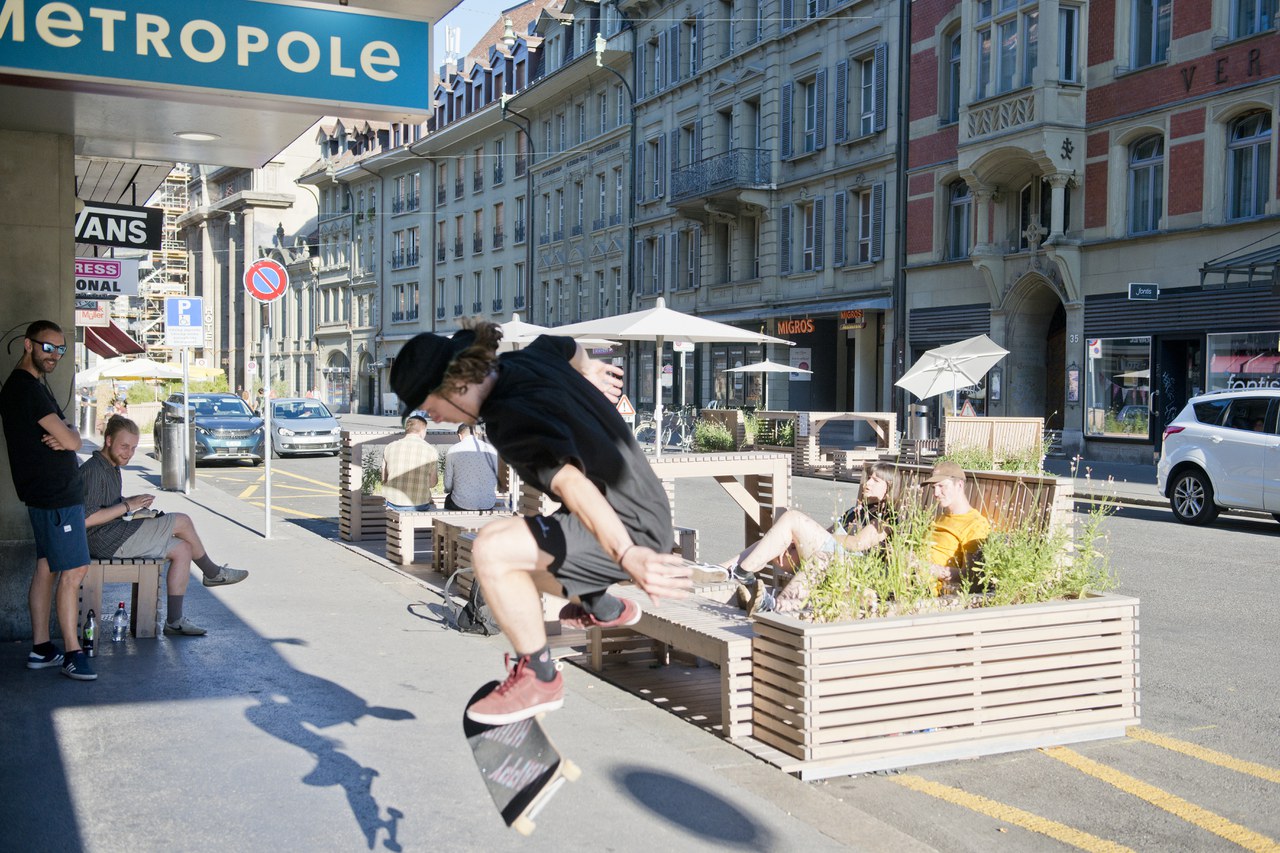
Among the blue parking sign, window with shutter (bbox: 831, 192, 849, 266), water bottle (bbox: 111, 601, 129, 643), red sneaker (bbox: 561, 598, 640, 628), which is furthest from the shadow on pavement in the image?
window with shutter (bbox: 831, 192, 849, 266)

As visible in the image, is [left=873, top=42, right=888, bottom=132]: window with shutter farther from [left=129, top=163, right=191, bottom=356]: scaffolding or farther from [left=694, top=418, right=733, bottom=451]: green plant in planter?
[left=129, top=163, right=191, bottom=356]: scaffolding

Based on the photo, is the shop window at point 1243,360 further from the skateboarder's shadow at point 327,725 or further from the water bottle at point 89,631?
the water bottle at point 89,631

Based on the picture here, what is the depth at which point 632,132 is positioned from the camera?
48719 mm

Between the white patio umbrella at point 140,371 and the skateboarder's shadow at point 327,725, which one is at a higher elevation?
the white patio umbrella at point 140,371

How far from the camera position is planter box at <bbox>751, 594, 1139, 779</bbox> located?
5387mm

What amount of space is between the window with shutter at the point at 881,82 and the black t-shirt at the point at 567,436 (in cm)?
3317

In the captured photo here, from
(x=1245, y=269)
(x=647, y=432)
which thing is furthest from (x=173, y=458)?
(x=647, y=432)

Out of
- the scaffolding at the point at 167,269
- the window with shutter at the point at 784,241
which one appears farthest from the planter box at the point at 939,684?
the scaffolding at the point at 167,269

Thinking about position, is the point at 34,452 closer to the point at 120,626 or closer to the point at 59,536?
the point at 59,536

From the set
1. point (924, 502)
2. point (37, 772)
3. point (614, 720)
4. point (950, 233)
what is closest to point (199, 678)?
point (37, 772)

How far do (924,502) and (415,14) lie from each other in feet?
15.2

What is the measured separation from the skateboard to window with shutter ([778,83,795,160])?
37.0 m

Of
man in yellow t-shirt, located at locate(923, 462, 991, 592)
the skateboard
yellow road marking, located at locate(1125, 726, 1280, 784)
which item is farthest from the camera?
man in yellow t-shirt, located at locate(923, 462, 991, 592)

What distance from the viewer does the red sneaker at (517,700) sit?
360 cm
